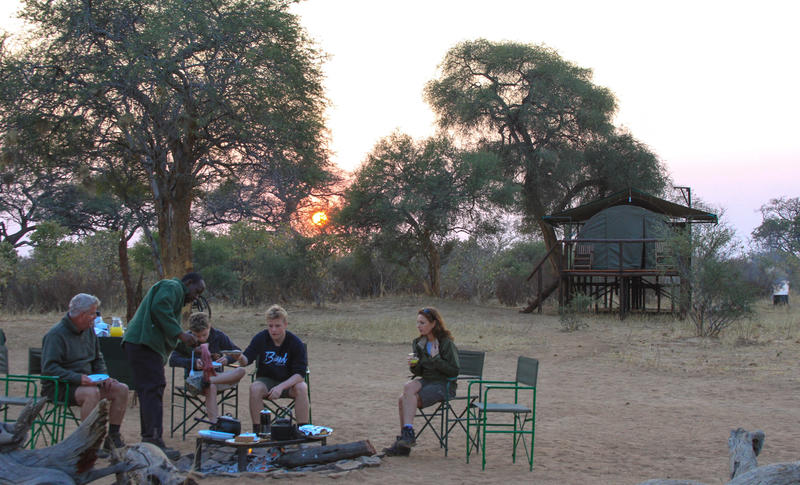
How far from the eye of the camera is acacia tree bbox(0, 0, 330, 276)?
50.4 feet

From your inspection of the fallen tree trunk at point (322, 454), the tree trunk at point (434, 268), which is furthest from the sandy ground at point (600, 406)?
the tree trunk at point (434, 268)

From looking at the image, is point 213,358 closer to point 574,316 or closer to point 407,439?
point 407,439

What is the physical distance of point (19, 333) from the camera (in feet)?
54.1

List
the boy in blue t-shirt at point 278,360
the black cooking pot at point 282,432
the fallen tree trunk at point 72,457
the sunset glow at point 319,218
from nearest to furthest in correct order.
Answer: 1. the fallen tree trunk at point 72,457
2. the black cooking pot at point 282,432
3. the boy in blue t-shirt at point 278,360
4. the sunset glow at point 319,218

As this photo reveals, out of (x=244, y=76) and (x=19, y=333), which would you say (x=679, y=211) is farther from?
(x=19, y=333)

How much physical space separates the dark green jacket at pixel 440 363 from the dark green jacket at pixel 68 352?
2.57 meters

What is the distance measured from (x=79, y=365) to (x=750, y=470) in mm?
4713

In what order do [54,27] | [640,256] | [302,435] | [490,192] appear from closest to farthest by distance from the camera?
1. [302,435]
2. [54,27]
3. [640,256]
4. [490,192]

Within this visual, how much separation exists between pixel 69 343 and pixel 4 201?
24.3 metres

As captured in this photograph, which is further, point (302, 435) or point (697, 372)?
point (697, 372)

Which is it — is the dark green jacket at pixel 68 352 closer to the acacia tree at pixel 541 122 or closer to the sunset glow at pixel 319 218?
the sunset glow at pixel 319 218

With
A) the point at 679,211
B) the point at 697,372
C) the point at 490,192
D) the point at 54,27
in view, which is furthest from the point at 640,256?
the point at 54,27

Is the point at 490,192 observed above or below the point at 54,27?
below

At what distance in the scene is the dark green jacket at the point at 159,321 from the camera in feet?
19.0
